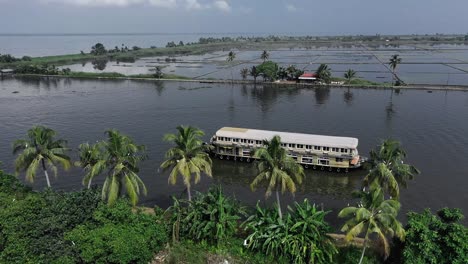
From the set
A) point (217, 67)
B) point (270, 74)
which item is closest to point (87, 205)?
point (270, 74)

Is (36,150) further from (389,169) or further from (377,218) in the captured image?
(389,169)

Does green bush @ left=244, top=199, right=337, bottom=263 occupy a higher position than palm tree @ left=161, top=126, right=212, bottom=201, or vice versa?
palm tree @ left=161, top=126, right=212, bottom=201

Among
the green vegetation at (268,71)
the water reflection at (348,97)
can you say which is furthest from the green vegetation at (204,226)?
the green vegetation at (268,71)

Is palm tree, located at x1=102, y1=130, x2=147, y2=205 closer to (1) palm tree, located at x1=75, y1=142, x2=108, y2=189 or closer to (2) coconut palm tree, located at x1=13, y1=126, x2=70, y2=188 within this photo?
(1) palm tree, located at x1=75, y1=142, x2=108, y2=189

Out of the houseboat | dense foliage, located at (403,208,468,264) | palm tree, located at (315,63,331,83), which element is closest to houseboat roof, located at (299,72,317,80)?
palm tree, located at (315,63,331,83)

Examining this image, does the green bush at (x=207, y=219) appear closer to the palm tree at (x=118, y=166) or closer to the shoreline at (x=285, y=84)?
the palm tree at (x=118, y=166)

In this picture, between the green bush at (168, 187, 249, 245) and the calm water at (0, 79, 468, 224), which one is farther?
the calm water at (0, 79, 468, 224)
